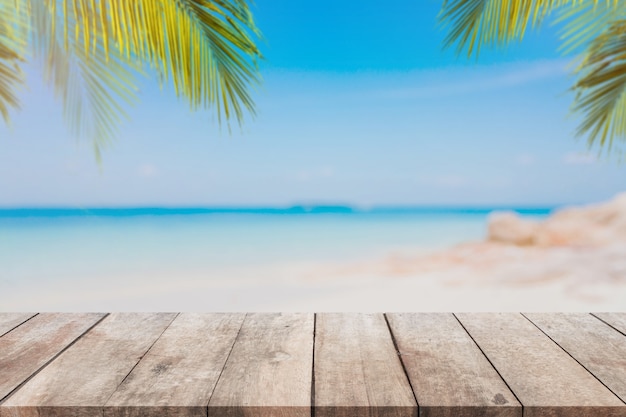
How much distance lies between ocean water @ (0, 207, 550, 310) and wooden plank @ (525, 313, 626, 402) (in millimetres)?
4888

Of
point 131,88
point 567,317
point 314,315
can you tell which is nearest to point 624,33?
point 567,317

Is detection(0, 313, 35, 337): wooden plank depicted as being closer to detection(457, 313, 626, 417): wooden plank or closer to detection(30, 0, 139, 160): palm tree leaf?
detection(30, 0, 139, 160): palm tree leaf

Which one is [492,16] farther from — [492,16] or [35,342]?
[35,342]

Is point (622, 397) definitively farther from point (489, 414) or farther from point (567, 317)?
point (567, 317)

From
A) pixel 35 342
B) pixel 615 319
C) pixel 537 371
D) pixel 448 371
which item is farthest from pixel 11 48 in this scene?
pixel 615 319

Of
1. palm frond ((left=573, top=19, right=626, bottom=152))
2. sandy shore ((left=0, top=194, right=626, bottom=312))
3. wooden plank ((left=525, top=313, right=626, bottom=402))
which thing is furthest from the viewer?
sandy shore ((left=0, top=194, right=626, bottom=312))

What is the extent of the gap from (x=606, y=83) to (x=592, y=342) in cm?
137

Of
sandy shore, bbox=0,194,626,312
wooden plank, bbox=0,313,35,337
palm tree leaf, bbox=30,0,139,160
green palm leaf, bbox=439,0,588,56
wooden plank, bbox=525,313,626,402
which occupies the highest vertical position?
green palm leaf, bbox=439,0,588,56

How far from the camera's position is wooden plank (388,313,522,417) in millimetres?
1014

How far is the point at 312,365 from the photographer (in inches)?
48.6

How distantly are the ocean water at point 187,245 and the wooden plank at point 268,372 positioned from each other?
188 inches

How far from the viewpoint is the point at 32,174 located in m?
6.06

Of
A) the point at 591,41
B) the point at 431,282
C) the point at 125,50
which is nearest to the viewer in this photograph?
the point at 125,50

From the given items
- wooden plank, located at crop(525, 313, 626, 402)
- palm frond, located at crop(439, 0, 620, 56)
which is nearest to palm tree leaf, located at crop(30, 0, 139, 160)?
palm frond, located at crop(439, 0, 620, 56)
